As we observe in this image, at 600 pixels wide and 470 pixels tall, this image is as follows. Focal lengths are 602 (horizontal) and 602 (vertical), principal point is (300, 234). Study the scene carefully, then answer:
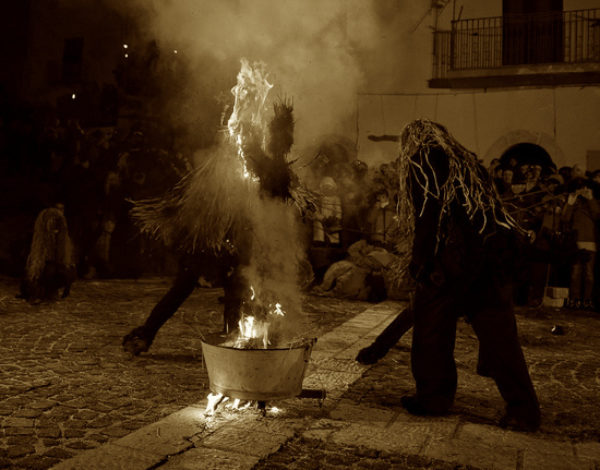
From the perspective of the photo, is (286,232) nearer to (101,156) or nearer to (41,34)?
(101,156)

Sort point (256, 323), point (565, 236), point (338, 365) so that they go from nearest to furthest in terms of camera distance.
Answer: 1. point (256, 323)
2. point (338, 365)
3. point (565, 236)

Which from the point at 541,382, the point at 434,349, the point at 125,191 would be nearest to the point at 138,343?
the point at 434,349

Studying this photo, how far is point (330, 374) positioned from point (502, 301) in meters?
1.90

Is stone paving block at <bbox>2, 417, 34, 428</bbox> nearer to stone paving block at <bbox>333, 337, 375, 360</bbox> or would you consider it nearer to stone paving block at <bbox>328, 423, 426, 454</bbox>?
stone paving block at <bbox>328, 423, 426, 454</bbox>

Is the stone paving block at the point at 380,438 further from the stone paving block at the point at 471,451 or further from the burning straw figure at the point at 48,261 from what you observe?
the burning straw figure at the point at 48,261

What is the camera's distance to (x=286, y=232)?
4.91 meters

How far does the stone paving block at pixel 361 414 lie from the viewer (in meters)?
4.07

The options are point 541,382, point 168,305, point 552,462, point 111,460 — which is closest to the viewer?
point 111,460

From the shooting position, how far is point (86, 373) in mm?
5105

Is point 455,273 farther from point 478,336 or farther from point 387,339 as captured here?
point 387,339

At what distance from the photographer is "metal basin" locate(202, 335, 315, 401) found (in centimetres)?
386

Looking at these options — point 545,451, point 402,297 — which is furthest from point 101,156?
point 545,451

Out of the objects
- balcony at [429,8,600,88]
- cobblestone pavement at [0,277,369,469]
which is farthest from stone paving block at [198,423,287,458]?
balcony at [429,8,600,88]

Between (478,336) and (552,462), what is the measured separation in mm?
861
